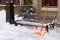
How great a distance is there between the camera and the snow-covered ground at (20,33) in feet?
25.2

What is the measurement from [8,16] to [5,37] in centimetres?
235

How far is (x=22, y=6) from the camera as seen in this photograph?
12.8 metres

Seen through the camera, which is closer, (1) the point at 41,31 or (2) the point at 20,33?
(1) the point at 41,31

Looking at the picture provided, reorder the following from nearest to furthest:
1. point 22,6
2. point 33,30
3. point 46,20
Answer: point 33,30 < point 46,20 < point 22,6

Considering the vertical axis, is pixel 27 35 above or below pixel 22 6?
below

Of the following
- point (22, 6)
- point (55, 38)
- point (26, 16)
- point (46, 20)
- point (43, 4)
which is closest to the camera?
point (55, 38)

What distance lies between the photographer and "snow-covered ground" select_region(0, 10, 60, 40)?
769 cm

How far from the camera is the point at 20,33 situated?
27.2 feet

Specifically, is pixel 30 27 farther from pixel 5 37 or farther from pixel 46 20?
pixel 5 37

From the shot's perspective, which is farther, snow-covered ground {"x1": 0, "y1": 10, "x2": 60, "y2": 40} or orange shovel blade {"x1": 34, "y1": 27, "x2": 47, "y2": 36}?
orange shovel blade {"x1": 34, "y1": 27, "x2": 47, "y2": 36}

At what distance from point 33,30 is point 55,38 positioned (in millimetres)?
1251

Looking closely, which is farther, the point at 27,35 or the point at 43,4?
the point at 43,4

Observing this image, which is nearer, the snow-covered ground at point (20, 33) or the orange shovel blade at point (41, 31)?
the snow-covered ground at point (20, 33)

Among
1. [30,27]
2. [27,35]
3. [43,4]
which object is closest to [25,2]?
[43,4]
